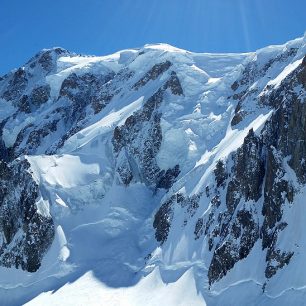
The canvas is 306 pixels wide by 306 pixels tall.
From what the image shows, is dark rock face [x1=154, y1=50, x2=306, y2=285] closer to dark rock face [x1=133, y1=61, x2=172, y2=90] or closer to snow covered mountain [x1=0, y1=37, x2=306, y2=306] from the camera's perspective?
snow covered mountain [x1=0, y1=37, x2=306, y2=306]

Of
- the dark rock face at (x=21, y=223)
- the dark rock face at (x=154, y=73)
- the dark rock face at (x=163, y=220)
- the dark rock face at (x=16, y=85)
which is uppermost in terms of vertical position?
the dark rock face at (x=154, y=73)

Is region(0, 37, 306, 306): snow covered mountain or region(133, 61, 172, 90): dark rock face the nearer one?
region(0, 37, 306, 306): snow covered mountain

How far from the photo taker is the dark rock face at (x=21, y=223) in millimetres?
56469


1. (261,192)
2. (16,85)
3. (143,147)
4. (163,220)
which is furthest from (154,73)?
(16,85)

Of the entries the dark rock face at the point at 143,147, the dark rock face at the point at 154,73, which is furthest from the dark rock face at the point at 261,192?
the dark rock face at the point at 154,73

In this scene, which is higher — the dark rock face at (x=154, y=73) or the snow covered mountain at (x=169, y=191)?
the dark rock face at (x=154, y=73)

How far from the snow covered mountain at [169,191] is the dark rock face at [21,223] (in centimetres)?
15

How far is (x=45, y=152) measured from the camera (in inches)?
3292

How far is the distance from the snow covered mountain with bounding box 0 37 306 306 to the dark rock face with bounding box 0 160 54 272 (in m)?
0.15

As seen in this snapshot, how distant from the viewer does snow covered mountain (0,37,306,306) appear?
4150 cm

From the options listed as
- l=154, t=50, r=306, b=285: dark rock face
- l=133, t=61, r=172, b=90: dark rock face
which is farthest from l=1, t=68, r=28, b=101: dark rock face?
l=154, t=50, r=306, b=285: dark rock face

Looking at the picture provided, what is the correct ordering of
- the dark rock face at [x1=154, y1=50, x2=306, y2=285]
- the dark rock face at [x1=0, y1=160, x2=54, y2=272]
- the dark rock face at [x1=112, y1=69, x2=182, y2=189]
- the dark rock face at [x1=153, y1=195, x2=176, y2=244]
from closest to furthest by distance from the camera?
the dark rock face at [x1=154, y1=50, x2=306, y2=285] → the dark rock face at [x1=153, y1=195, x2=176, y2=244] → the dark rock face at [x1=0, y1=160, x2=54, y2=272] → the dark rock face at [x1=112, y1=69, x2=182, y2=189]

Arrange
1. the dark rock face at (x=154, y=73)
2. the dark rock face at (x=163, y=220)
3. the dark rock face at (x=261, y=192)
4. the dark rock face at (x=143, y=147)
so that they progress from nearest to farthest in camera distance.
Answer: the dark rock face at (x=261, y=192), the dark rock face at (x=163, y=220), the dark rock face at (x=143, y=147), the dark rock face at (x=154, y=73)

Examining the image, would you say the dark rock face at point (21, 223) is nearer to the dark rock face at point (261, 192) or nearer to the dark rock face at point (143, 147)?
the dark rock face at point (143, 147)
